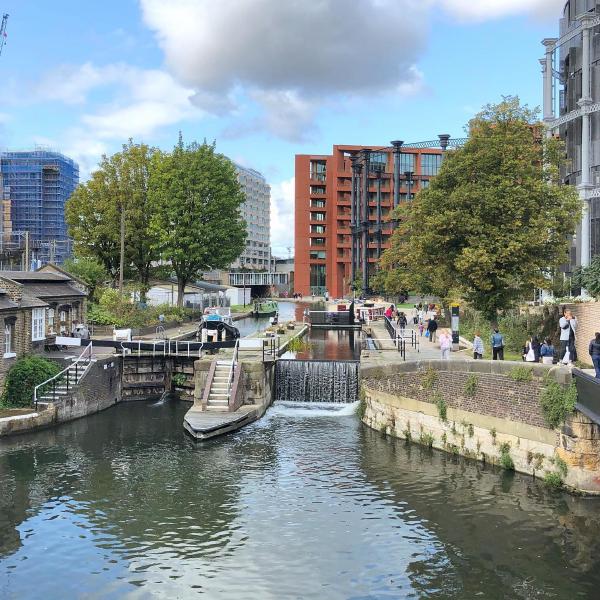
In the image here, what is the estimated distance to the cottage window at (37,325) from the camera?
32688 mm

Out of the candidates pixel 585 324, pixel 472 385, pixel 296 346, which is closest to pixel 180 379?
pixel 296 346

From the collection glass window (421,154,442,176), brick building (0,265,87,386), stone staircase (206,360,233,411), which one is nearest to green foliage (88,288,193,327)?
brick building (0,265,87,386)

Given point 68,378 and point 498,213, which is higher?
point 498,213

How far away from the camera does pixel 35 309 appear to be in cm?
3300

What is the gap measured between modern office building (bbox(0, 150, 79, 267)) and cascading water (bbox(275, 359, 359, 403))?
110476mm

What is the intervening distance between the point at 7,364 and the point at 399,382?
1715cm

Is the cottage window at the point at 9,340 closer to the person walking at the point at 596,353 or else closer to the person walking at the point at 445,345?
the person walking at the point at 445,345

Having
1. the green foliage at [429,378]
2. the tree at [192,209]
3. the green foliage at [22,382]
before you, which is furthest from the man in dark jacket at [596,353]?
the tree at [192,209]

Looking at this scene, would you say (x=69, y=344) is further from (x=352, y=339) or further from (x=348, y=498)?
(x=352, y=339)

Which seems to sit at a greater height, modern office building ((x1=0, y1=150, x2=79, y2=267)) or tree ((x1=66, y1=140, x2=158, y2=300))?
modern office building ((x1=0, y1=150, x2=79, y2=267))

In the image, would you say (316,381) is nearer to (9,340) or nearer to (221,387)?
(221,387)

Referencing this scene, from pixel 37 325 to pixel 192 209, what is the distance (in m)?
31.1

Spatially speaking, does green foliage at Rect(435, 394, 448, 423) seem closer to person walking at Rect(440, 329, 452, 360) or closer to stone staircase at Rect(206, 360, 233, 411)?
person walking at Rect(440, 329, 452, 360)

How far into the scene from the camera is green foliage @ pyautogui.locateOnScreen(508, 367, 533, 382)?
21.7m
